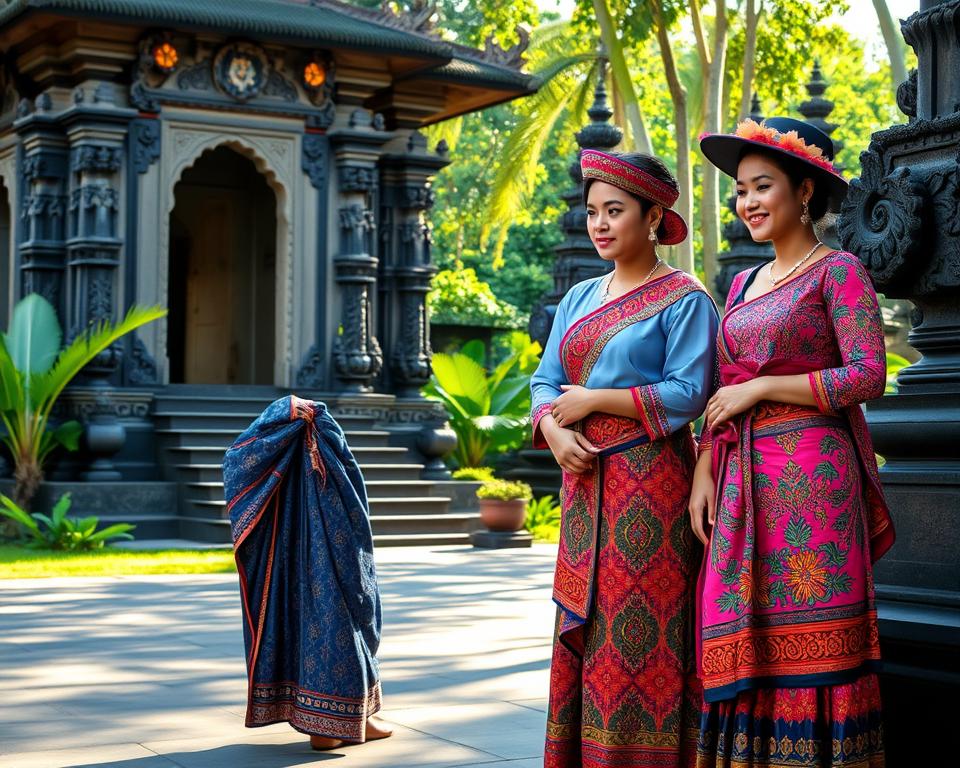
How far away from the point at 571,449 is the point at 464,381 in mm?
12931

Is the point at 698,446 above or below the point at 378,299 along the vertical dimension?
below

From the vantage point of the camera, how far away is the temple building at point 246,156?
568 inches

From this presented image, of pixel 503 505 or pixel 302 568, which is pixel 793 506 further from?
pixel 503 505

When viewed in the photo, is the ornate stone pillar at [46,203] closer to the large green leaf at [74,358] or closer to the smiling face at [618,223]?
the large green leaf at [74,358]

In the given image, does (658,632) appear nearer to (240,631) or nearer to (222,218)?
(240,631)

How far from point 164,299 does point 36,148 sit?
1.99 metres

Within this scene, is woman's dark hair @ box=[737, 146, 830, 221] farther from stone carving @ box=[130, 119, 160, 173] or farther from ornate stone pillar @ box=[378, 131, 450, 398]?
ornate stone pillar @ box=[378, 131, 450, 398]

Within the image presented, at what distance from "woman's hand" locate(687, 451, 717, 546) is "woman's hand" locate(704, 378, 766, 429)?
11 cm

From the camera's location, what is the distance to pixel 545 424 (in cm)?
429

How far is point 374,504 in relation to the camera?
14438mm

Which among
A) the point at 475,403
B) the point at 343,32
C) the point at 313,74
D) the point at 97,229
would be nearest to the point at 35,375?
the point at 97,229

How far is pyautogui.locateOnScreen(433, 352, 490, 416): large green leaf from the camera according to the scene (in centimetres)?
1709

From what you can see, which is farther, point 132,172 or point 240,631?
point 132,172

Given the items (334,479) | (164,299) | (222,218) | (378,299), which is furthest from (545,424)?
(222,218)
